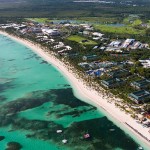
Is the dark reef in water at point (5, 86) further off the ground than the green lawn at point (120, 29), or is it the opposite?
the green lawn at point (120, 29)

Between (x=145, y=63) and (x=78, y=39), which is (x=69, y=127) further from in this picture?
(x=78, y=39)

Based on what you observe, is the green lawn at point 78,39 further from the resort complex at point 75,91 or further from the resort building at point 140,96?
the resort building at point 140,96

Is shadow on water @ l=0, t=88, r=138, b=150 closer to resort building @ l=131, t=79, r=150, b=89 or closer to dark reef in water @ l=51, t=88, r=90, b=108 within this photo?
dark reef in water @ l=51, t=88, r=90, b=108

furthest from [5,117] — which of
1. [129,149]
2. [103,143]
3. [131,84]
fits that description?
[131,84]

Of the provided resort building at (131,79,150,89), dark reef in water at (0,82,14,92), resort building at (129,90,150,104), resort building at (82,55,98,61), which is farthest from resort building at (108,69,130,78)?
dark reef in water at (0,82,14,92)

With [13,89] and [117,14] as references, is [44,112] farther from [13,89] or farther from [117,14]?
[117,14]

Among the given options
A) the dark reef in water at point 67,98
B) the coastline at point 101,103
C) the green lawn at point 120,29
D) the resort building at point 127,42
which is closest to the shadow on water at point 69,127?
the dark reef in water at point 67,98
